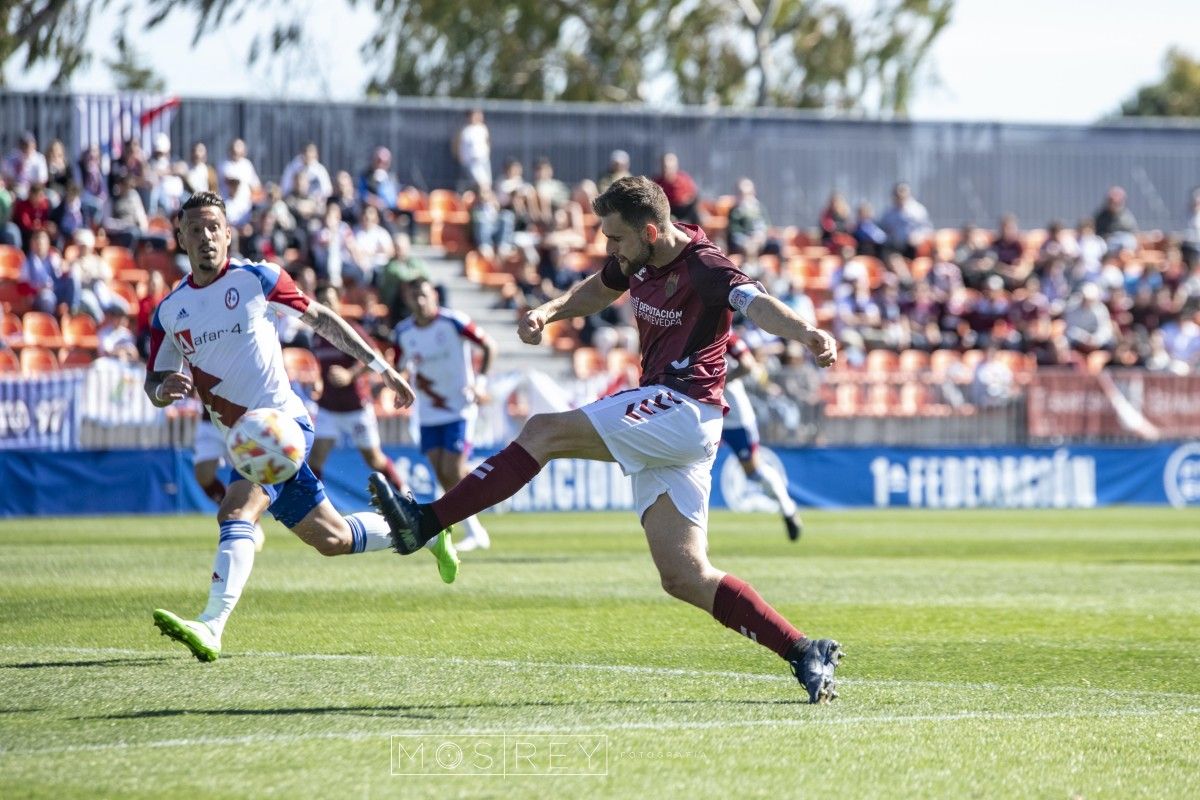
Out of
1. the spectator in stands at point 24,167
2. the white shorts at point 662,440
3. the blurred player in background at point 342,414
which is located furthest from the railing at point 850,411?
the white shorts at point 662,440

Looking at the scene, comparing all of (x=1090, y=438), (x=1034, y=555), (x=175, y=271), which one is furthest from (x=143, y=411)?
(x=1090, y=438)

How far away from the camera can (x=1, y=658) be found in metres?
8.54

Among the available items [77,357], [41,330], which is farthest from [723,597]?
[41,330]

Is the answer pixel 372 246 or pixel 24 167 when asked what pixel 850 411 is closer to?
pixel 372 246

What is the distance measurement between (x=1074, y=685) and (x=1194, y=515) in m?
17.4

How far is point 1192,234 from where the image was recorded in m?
36.6

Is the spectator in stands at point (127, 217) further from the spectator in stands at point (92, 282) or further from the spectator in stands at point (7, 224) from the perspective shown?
the spectator in stands at point (7, 224)

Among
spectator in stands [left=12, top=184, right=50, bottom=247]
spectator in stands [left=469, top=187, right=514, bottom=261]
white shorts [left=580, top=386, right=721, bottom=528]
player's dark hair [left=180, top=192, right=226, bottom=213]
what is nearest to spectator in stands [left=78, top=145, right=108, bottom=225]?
spectator in stands [left=12, top=184, right=50, bottom=247]

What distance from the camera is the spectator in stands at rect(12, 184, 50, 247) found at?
25484 mm

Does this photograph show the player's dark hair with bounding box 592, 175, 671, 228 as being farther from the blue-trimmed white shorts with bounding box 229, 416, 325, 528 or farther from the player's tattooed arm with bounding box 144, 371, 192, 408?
the player's tattooed arm with bounding box 144, 371, 192, 408

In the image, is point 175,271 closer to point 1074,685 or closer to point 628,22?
point 1074,685

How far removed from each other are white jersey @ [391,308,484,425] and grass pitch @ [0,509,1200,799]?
5.36ft

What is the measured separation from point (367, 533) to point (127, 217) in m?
19.1

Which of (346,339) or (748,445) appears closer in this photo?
(346,339)
